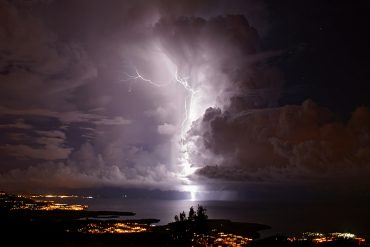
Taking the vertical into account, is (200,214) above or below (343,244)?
above

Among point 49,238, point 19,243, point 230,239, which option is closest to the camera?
point 19,243

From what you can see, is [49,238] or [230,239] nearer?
[49,238]

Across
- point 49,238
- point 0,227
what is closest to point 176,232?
point 49,238

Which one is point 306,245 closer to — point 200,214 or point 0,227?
point 200,214

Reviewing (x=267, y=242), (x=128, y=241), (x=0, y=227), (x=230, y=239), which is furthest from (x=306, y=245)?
(x=0, y=227)

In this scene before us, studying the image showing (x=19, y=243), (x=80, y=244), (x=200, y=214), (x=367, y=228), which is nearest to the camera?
(x=19, y=243)

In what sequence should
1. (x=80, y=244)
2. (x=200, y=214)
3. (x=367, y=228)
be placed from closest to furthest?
1. (x=80, y=244)
2. (x=200, y=214)
3. (x=367, y=228)

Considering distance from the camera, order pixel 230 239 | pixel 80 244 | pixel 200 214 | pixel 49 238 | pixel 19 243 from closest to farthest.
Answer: pixel 19 243, pixel 80 244, pixel 49 238, pixel 230 239, pixel 200 214

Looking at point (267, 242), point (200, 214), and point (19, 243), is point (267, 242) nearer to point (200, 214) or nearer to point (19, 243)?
point (200, 214)

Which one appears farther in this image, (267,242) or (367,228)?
(367,228)
